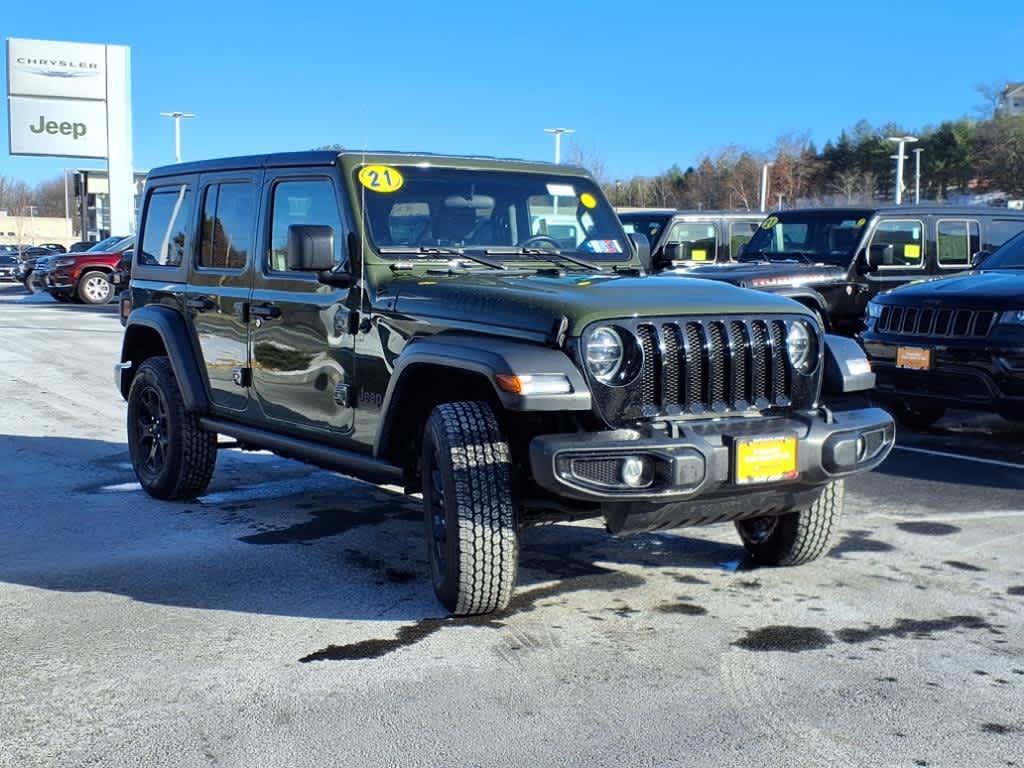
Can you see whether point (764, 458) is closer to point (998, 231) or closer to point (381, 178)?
point (381, 178)

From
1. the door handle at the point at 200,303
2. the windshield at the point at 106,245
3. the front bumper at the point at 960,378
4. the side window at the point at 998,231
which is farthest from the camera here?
the windshield at the point at 106,245

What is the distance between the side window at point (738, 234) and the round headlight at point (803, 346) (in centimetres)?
1021

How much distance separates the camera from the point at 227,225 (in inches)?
257

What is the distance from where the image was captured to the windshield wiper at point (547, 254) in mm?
5695

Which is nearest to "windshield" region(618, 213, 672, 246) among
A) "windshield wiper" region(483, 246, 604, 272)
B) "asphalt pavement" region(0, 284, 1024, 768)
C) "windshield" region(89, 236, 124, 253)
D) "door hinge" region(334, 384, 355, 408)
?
"asphalt pavement" region(0, 284, 1024, 768)

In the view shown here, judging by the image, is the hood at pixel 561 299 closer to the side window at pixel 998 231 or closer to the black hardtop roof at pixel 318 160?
the black hardtop roof at pixel 318 160

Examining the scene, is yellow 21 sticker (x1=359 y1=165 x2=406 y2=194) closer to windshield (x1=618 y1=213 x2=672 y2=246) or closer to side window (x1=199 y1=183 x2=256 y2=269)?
side window (x1=199 y1=183 x2=256 y2=269)

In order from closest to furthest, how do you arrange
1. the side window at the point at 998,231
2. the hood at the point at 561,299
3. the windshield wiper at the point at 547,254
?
the hood at the point at 561,299 → the windshield wiper at the point at 547,254 → the side window at the point at 998,231

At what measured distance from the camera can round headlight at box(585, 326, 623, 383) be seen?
14.5 feet

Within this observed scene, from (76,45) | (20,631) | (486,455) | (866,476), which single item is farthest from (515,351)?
(76,45)

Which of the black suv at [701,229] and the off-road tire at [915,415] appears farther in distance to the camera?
the black suv at [701,229]

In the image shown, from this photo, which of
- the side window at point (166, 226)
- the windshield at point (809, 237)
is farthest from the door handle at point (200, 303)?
the windshield at point (809, 237)

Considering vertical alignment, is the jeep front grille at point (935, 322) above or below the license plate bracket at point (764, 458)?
above

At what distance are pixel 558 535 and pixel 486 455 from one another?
1.80 m
